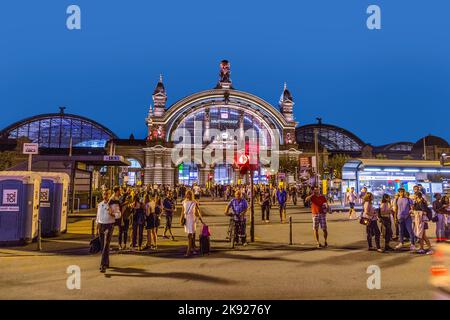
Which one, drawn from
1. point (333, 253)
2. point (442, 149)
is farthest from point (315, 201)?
point (442, 149)

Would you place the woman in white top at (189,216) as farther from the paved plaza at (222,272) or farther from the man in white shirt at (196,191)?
the man in white shirt at (196,191)

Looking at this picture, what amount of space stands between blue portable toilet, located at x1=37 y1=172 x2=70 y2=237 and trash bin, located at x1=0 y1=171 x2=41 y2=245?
1.87 m

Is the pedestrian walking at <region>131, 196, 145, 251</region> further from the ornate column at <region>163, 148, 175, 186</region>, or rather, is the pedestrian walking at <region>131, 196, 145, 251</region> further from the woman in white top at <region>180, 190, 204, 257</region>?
the ornate column at <region>163, 148, 175, 186</region>

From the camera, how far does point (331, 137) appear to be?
322ft

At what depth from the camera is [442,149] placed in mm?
74875

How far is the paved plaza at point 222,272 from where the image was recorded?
22.9ft

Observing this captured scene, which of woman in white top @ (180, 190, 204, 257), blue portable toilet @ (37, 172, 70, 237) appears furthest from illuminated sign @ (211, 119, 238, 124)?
woman in white top @ (180, 190, 204, 257)

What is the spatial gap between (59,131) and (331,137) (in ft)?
237

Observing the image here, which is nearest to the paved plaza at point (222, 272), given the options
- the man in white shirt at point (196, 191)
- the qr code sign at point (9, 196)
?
the qr code sign at point (9, 196)

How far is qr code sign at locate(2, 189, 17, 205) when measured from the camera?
1265 centimetres

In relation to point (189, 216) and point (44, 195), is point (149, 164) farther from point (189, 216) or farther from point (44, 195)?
point (189, 216)

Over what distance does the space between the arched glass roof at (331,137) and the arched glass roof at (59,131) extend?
5210 centimetres
